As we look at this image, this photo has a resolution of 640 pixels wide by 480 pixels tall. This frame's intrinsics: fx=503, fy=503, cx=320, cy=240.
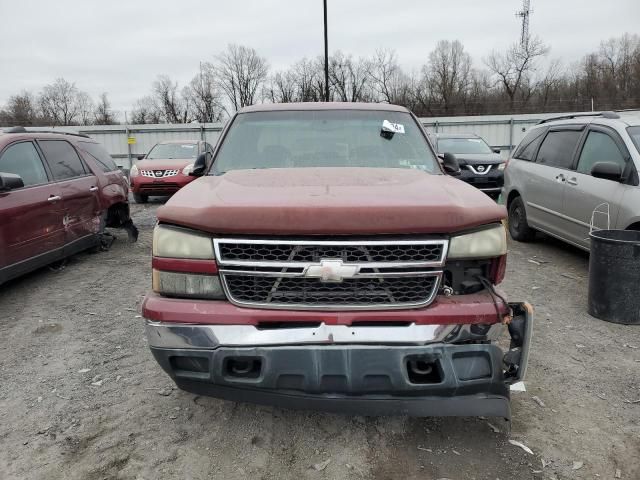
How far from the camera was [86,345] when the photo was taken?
4164 mm

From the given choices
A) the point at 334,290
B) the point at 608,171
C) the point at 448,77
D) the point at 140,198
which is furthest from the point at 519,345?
the point at 448,77

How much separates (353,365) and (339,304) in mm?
290

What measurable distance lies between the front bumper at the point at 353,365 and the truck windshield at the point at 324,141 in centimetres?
155

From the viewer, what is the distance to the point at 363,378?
2230 millimetres

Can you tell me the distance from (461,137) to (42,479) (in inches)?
467

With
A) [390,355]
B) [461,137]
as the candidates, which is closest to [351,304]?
[390,355]

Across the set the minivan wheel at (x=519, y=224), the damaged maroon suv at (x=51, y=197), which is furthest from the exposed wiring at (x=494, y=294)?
the minivan wheel at (x=519, y=224)

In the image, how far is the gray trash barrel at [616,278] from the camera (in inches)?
172

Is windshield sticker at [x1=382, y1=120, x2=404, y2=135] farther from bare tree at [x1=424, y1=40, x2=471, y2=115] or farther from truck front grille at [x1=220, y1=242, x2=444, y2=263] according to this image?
bare tree at [x1=424, y1=40, x2=471, y2=115]

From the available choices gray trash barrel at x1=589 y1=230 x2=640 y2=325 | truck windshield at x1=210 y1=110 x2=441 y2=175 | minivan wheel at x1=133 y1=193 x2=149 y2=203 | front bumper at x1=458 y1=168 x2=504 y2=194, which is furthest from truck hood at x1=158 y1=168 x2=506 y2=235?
minivan wheel at x1=133 y1=193 x2=149 y2=203

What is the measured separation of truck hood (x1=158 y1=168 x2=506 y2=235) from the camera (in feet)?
7.51

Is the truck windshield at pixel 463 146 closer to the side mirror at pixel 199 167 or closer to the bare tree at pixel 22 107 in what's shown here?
the side mirror at pixel 199 167

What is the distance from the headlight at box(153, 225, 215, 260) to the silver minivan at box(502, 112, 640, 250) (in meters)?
4.45

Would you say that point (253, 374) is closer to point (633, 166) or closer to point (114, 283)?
point (114, 283)
